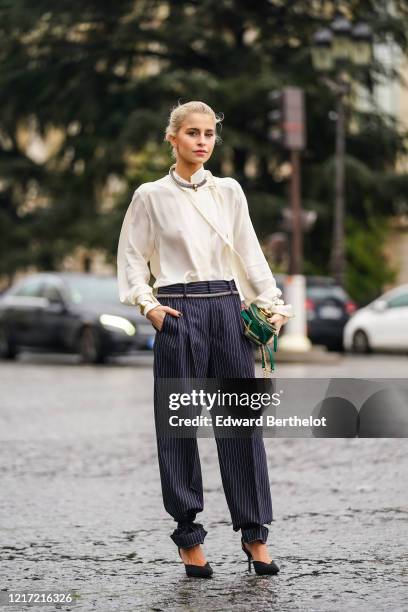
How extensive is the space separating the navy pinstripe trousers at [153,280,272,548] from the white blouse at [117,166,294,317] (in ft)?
0.23

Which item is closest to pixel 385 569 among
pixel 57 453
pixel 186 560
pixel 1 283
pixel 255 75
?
pixel 186 560

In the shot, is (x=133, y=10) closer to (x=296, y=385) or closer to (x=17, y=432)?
(x=17, y=432)

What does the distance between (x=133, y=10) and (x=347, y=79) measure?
5685mm

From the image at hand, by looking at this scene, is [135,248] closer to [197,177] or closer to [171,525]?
[197,177]

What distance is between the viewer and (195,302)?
5102 millimetres

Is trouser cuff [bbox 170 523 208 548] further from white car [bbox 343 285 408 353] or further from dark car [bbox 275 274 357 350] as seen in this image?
dark car [bbox 275 274 357 350]

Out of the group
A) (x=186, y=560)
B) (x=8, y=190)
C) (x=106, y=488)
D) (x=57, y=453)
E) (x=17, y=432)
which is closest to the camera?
(x=186, y=560)

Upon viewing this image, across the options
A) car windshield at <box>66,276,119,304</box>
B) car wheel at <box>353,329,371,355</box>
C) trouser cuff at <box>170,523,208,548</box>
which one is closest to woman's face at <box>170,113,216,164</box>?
trouser cuff at <box>170,523,208,548</box>

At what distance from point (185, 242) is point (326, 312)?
2176 centimetres

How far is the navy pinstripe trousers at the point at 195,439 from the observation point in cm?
507

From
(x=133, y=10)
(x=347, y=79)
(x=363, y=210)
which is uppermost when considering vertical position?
(x=133, y=10)

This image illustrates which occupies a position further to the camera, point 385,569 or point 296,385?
point 385,569

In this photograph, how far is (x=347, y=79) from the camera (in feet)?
94.7

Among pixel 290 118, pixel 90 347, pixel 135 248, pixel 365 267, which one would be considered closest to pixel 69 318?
pixel 90 347
